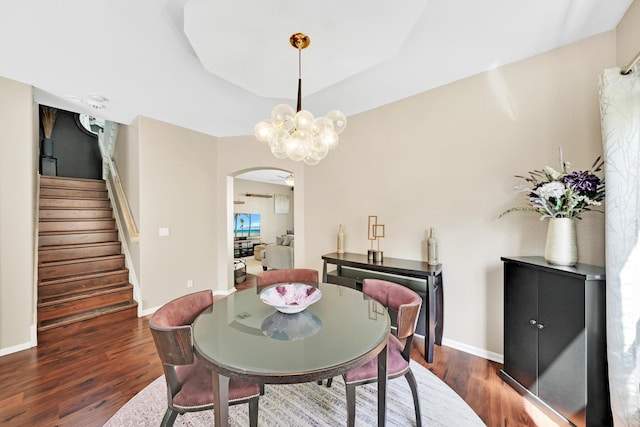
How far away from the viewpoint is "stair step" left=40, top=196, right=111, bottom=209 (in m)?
3.77

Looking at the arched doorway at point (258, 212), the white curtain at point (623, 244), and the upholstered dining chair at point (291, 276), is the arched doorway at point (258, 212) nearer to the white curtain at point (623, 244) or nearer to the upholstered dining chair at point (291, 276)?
the upholstered dining chair at point (291, 276)

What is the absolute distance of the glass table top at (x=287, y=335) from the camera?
3.45ft

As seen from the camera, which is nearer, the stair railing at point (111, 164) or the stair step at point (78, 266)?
the stair step at point (78, 266)

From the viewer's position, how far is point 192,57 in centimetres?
216

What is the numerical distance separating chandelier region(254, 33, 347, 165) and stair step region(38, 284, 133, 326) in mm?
3346

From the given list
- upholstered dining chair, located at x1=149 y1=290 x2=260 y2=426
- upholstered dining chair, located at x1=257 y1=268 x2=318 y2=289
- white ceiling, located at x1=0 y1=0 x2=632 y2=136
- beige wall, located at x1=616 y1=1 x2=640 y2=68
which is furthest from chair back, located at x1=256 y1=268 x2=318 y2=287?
beige wall, located at x1=616 y1=1 x2=640 y2=68

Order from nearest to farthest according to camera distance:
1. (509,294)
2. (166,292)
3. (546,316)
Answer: (546,316) → (509,294) → (166,292)

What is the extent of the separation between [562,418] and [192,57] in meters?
3.80

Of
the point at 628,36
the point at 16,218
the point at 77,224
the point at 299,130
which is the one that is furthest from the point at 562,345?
the point at 77,224

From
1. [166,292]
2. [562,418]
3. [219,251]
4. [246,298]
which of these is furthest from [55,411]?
[562,418]

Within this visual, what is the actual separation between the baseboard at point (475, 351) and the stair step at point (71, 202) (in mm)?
5536

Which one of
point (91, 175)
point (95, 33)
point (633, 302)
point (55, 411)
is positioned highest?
point (95, 33)

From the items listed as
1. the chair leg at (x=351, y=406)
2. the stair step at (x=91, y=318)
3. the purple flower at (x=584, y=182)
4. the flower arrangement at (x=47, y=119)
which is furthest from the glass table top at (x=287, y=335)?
the flower arrangement at (x=47, y=119)

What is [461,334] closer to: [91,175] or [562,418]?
[562,418]
